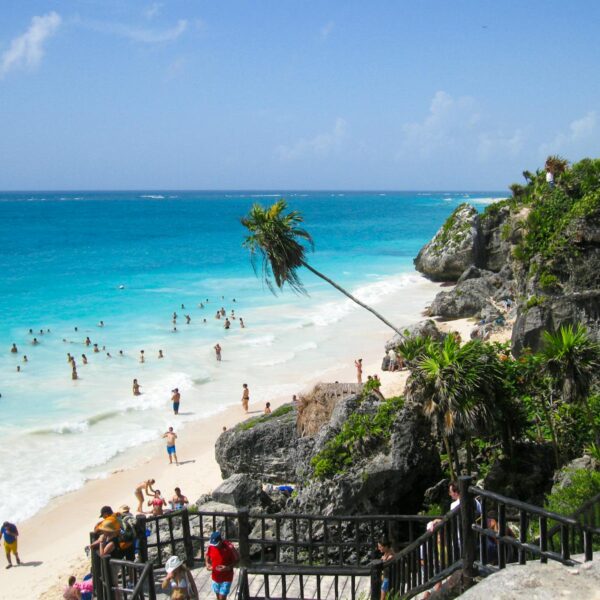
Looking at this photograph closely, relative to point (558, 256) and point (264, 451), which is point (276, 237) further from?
point (558, 256)

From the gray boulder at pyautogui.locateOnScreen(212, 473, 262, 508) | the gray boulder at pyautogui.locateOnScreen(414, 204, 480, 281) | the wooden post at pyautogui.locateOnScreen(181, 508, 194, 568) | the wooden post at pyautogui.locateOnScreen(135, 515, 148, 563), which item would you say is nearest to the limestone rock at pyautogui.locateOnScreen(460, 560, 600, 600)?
the wooden post at pyautogui.locateOnScreen(181, 508, 194, 568)

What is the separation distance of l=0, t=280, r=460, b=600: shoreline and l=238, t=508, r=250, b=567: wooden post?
797cm

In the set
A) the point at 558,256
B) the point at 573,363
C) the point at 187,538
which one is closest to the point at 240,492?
the point at 187,538

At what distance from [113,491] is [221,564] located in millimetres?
13840

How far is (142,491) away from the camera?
2070 centimetres

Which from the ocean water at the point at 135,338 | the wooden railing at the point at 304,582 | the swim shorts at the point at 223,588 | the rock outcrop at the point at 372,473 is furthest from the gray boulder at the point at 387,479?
the ocean water at the point at 135,338

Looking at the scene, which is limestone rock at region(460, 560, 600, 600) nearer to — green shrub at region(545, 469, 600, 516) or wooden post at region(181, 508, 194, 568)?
green shrub at region(545, 469, 600, 516)

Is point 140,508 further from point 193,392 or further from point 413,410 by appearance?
point 193,392

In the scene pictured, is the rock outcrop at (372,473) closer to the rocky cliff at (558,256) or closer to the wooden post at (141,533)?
the wooden post at (141,533)

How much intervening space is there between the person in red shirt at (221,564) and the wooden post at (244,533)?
1.72 feet

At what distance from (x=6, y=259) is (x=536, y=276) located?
7931 cm

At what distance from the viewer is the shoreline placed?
54.0 ft

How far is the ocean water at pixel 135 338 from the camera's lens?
83.6ft

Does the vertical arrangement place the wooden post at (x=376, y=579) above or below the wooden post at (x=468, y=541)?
below
